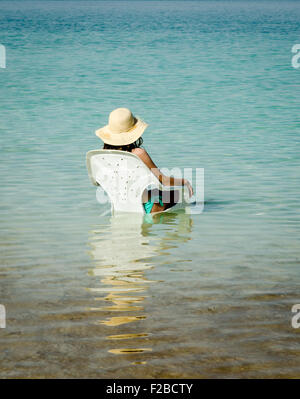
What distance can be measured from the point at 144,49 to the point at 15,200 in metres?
30.2

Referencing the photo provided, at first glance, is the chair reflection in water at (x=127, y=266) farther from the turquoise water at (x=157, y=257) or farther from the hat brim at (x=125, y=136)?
the hat brim at (x=125, y=136)

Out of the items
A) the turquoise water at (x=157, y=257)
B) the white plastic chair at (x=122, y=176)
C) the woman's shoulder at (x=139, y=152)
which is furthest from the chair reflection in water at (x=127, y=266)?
the woman's shoulder at (x=139, y=152)

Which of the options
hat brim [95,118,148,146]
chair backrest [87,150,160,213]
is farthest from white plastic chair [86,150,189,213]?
hat brim [95,118,148,146]

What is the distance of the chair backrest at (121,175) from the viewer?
746cm

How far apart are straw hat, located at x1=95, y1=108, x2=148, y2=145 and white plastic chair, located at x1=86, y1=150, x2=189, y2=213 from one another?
148 millimetres

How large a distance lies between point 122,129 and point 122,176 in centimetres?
49

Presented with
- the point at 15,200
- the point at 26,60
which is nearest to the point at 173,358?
the point at 15,200

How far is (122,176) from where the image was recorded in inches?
299

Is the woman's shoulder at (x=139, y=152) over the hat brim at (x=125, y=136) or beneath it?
beneath

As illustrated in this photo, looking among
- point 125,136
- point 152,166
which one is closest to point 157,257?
point 152,166

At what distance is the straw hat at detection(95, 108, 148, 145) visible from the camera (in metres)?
7.45

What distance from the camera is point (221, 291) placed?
5.51 m

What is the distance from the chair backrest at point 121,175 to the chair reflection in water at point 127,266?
0.84 feet
